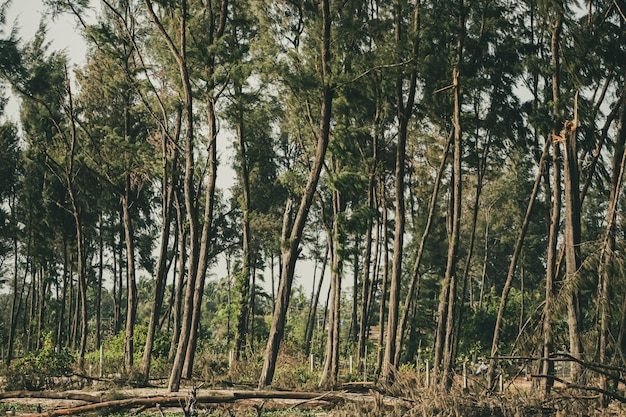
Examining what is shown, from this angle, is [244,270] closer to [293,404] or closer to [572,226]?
[293,404]

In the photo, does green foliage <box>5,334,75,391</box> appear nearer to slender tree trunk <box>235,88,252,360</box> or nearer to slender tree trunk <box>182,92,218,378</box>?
slender tree trunk <box>182,92,218,378</box>

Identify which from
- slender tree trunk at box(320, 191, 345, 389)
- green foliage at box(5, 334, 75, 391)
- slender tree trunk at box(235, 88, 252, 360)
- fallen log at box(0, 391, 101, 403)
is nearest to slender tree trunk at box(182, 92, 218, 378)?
green foliage at box(5, 334, 75, 391)

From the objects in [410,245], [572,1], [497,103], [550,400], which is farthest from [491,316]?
[550,400]

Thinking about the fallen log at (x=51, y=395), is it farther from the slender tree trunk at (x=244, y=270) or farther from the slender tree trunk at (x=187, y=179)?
the slender tree trunk at (x=244, y=270)

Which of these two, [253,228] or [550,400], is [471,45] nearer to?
[550,400]

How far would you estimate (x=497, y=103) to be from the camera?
25.1m

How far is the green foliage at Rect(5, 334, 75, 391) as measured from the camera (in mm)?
18297

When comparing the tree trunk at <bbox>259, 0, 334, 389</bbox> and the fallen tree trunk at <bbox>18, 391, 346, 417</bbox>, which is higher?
the tree trunk at <bbox>259, 0, 334, 389</bbox>

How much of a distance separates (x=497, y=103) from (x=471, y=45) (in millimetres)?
2752

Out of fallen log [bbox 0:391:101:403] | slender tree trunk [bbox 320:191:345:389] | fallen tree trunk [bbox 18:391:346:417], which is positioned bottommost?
fallen log [bbox 0:391:101:403]

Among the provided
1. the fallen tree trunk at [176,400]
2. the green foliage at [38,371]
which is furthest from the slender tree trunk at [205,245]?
the fallen tree trunk at [176,400]

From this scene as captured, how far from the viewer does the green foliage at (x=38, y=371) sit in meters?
18.3

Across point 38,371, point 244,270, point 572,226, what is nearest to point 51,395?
point 38,371

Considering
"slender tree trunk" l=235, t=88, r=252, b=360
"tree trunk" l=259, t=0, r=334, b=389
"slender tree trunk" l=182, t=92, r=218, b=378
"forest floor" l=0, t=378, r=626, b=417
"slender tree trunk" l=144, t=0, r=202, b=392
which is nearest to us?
"forest floor" l=0, t=378, r=626, b=417
